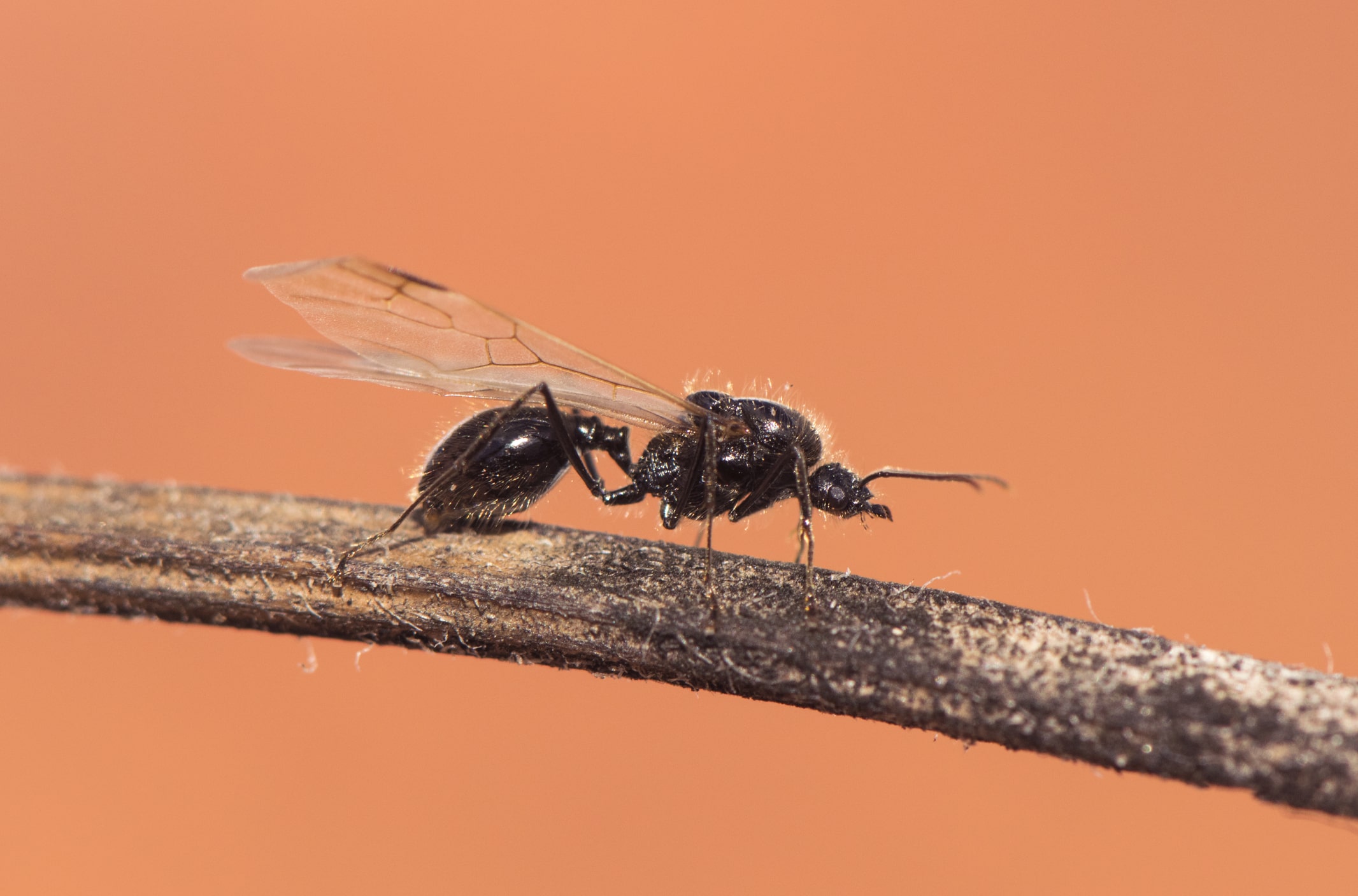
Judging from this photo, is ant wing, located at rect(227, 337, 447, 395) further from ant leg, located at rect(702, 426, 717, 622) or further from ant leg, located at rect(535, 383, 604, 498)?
ant leg, located at rect(702, 426, 717, 622)

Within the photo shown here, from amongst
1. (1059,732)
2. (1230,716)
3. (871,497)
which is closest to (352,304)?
(871,497)

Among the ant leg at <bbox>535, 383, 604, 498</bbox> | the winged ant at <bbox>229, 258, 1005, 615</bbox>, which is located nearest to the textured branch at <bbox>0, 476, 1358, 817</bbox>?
the winged ant at <bbox>229, 258, 1005, 615</bbox>

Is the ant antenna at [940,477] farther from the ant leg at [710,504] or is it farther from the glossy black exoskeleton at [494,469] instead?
the glossy black exoskeleton at [494,469]

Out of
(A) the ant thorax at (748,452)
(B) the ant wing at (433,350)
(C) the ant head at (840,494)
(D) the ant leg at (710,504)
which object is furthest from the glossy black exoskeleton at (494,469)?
(C) the ant head at (840,494)

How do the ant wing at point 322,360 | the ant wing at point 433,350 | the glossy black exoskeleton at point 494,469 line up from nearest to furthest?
1. the ant wing at point 433,350
2. the glossy black exoskeleton at point 494,469
3. the ant wing at point 322,360

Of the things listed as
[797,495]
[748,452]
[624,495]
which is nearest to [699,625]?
[797,495]

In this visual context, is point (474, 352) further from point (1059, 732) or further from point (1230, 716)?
point (1230, 716)
